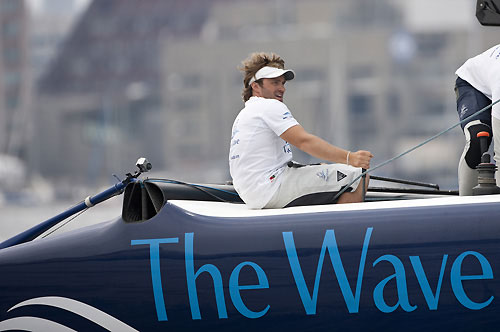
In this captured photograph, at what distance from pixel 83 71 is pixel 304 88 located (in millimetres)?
21709

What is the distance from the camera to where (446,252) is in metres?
2.72

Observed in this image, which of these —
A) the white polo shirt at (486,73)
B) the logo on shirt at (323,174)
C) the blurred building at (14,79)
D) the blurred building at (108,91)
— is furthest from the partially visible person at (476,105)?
the blurred building at (14,79)

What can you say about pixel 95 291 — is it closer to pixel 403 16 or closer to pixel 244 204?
pixel 244 204

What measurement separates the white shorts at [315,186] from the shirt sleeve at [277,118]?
0.63ft

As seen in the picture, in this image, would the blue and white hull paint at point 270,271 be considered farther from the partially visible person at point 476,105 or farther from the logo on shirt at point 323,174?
the partially visible person at point 476,105

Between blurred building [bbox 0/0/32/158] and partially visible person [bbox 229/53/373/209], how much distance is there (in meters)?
63.7

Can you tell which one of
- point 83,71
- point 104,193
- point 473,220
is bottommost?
point 473,220

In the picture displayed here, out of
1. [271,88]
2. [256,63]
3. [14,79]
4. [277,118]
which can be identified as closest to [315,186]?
[277,118]

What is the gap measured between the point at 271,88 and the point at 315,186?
0.44 metres

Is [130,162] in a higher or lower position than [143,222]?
higher

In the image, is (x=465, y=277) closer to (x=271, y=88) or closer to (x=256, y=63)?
(x=271, y=88)

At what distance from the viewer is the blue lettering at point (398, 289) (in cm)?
274

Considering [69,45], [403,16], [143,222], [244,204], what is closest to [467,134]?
[244,204]

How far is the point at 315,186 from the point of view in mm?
3240
